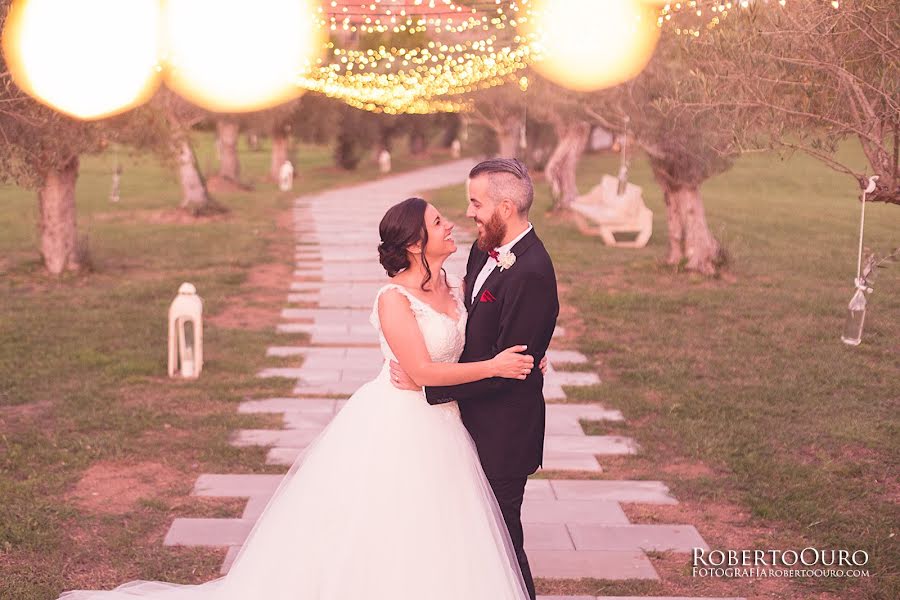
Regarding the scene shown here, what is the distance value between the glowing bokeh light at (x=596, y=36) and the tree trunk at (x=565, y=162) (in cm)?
797

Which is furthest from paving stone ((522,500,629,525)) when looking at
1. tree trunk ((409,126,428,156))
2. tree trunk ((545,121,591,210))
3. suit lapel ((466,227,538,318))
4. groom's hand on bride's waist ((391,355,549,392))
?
tree trunk ((409,126,428,156))

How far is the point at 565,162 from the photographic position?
1073 inches

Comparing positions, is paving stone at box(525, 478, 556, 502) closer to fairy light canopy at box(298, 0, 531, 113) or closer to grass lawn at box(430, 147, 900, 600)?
grass lawn at box(430, 147, 900, 600)

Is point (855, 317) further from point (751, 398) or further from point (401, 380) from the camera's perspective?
point (401, 380)

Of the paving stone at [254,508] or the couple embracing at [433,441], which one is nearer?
the couple embracing at [433,441]

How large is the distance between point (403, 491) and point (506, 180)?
5.13 feet

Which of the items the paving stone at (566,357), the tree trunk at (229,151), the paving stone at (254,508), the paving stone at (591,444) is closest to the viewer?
the paving stone at (254,508)

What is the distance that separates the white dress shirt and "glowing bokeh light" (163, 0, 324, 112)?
10572 millimetres

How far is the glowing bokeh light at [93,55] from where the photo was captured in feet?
34.7

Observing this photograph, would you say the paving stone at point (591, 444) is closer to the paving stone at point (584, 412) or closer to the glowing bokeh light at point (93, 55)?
the paving stone at point (584, 412)

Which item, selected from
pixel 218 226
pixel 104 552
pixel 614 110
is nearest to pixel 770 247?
pixel 614 110

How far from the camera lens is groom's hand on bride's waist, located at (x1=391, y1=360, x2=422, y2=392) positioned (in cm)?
495

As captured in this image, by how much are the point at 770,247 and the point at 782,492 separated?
1520cm

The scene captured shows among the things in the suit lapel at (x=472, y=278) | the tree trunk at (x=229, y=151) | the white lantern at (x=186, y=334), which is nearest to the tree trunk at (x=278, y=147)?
the tree trunk at (x=229, y=151)
